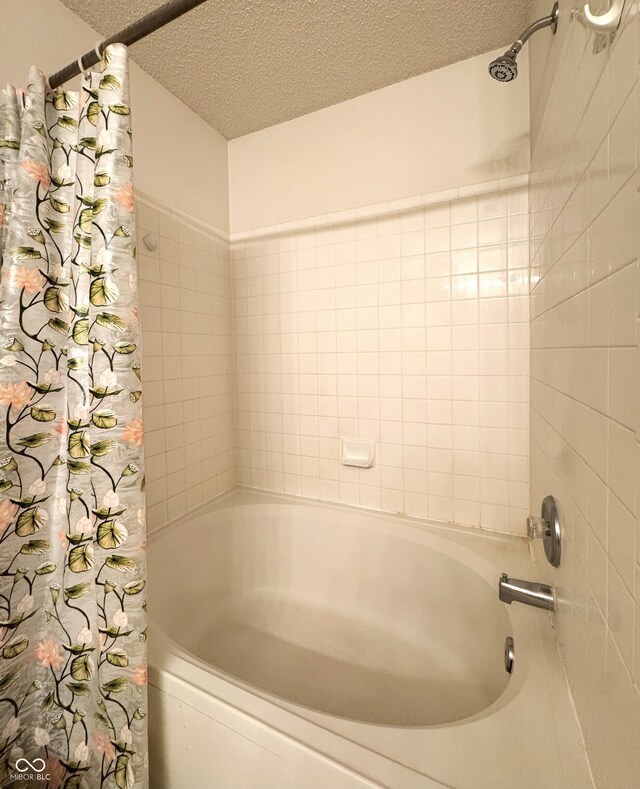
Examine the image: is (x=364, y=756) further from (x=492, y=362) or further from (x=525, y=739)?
(x=492, y=362)

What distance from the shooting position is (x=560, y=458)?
75 cm

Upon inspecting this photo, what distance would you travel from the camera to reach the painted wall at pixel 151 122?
102 cm

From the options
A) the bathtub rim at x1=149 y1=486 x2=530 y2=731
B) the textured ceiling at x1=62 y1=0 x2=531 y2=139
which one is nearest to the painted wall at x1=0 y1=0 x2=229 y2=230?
the textured ceiling at x1=62 y1=0 x2=531 y2=139

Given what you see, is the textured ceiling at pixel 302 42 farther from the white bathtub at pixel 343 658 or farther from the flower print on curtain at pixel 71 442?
the white bathtub at pixel 343 658

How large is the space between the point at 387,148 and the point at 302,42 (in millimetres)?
472

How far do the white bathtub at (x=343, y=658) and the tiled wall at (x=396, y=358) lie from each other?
0.17 m

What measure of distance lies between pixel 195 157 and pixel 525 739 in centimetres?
221

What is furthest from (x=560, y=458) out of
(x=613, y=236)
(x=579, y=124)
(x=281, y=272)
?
(x=281, y=272)

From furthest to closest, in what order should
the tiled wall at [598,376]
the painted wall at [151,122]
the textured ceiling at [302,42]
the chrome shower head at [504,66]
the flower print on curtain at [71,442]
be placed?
1. the textured ceiling at [302,42]
2. the painted wall at [151,122]
3. the chrome shower head at [504,66]
4. the flower print on curtain at [71,442]
5. the tiled wall at [598,376]

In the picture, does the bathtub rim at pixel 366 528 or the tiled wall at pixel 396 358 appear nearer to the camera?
the bathtub rim at pixel 366 528

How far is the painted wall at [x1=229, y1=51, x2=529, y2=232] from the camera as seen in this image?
129 cm

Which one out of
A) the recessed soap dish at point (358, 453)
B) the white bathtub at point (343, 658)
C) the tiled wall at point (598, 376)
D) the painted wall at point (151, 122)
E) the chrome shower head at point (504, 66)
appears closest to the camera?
the tiled wall at point (598, 376)

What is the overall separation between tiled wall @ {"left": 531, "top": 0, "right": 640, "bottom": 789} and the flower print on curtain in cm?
82

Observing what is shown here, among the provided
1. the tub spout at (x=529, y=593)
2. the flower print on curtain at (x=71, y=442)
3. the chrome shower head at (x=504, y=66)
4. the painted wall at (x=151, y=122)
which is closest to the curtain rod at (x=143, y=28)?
the flower print on curtain at (x=71, y=442)
